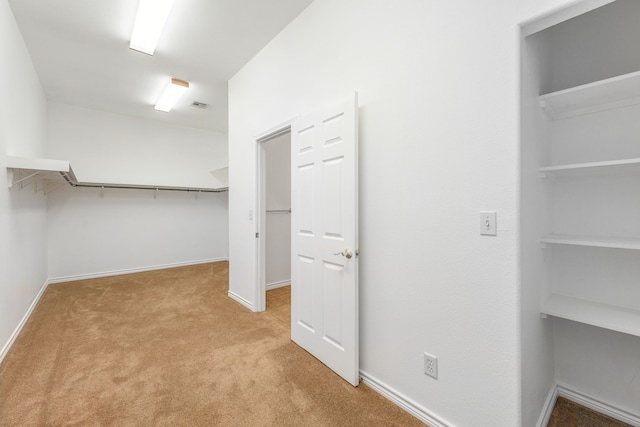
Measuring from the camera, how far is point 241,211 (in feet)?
11.3

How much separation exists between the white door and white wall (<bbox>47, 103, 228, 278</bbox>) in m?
4.13

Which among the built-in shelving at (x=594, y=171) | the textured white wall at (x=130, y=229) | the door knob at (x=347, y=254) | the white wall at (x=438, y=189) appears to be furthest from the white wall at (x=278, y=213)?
the built-in shelving at (x=594, y=171)

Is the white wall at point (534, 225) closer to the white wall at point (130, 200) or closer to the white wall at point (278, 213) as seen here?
the white wall at point (278, 213)

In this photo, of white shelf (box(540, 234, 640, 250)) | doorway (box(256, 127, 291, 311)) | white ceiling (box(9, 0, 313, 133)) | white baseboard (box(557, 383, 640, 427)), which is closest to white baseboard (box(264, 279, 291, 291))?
doorway (box(256, 127, 291, 311))

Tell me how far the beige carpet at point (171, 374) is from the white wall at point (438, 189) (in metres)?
0.43

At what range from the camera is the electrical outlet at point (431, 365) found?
5.02 ft

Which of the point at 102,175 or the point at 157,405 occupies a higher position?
the point at 102,175

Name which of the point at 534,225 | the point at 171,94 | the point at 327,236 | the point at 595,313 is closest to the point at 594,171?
the point at 534,225

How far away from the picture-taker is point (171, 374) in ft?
6.64

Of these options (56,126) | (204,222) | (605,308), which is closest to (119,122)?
(56,126)

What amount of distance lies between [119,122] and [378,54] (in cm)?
517

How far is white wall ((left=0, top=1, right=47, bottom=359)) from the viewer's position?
226 centimetres

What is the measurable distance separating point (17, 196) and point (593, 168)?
4622mm

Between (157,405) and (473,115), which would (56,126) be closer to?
(157,405)
